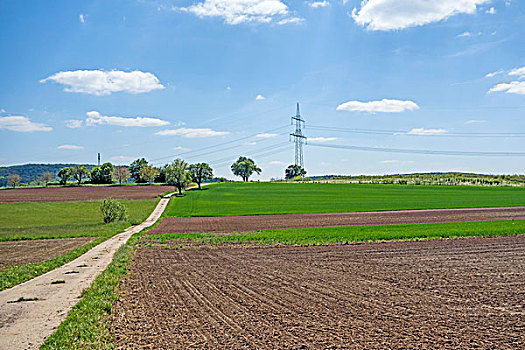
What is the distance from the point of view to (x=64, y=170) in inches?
5930

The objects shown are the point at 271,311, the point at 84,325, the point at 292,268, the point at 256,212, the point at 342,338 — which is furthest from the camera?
the point at 256,212

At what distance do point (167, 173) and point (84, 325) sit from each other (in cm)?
9247

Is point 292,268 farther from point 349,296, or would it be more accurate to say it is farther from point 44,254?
point 44,254

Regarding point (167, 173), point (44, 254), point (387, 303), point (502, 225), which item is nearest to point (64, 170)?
point (167, 173)

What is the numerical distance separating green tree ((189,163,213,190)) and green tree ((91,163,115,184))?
161ft

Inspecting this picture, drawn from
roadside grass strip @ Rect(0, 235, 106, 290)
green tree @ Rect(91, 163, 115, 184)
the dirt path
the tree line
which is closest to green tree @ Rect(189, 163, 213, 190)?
the tree line

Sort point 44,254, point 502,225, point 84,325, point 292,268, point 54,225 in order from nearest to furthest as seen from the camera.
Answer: point 84,325, point 292,268, point 44,254, point 502,225, point 54,225

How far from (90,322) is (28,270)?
10414 millimetres

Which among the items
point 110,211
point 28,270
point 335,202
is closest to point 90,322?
point 28,270

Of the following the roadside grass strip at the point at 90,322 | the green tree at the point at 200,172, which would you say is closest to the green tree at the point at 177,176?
the green tree at the point at 200,172

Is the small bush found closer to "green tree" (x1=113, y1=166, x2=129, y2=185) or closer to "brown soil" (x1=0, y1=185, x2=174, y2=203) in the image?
"brown soil" (x1=0, y1=185, x2=174, y2=203)

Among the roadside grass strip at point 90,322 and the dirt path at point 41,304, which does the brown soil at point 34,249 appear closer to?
the dirt path at point 41,304

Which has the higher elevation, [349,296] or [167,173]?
[167,173]

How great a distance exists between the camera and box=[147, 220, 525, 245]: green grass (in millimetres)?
29344
